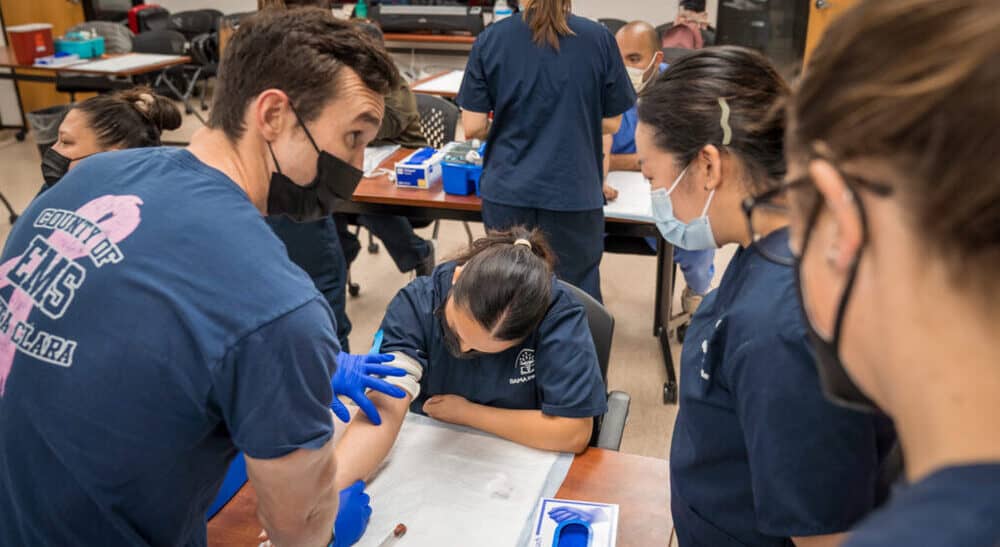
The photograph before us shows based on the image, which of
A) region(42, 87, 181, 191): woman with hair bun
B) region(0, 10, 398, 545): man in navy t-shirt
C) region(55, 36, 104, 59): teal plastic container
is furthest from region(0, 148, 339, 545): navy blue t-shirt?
region(55, 36, 104, 59): teal plastic container

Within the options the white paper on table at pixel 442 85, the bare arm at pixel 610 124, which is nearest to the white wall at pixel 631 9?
the white paper on table at pixel 442 85

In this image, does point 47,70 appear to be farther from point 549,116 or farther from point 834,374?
point 834,374

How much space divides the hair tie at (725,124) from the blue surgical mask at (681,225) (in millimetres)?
79

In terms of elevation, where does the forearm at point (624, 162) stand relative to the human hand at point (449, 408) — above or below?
above

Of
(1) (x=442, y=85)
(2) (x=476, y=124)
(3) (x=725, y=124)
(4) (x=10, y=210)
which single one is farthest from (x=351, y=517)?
(4) (x=10, y=210)

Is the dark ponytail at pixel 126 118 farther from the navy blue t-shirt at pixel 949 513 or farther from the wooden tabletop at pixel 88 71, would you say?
the wooden tabletop at pixel 88 71

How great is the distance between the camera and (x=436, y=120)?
12.1ft

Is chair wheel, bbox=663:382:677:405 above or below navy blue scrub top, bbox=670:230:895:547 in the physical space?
below

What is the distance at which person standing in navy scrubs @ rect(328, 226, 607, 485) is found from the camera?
1.53m

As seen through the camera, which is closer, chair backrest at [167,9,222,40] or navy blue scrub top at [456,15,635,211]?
Result: navy blue scrub top at [456,15,635,211]

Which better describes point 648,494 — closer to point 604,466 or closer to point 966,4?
point 604,466

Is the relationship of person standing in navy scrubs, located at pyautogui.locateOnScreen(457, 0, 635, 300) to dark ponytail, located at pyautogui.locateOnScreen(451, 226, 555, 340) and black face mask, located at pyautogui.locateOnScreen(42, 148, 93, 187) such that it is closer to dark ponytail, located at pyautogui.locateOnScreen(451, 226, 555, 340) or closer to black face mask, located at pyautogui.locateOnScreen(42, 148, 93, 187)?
dark ponytail, located at pyautogui.locateOnScreen(451, 226, 555, 340)

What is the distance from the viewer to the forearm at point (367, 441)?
139cm

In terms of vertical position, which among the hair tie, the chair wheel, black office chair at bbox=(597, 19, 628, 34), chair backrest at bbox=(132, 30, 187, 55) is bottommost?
the chair wheel
